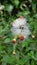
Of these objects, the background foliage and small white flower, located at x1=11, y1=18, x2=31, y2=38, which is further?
small white flower, located at x1=11, y1=18, x2=31, y2=38

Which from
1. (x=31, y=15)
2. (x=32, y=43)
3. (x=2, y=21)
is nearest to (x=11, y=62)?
(x=32, y=43)

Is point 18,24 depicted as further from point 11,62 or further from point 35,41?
point 11,62

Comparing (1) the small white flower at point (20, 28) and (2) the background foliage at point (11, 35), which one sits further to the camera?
(1) the small white flower at point (20, 28)

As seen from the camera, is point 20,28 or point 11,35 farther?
point 20,28
